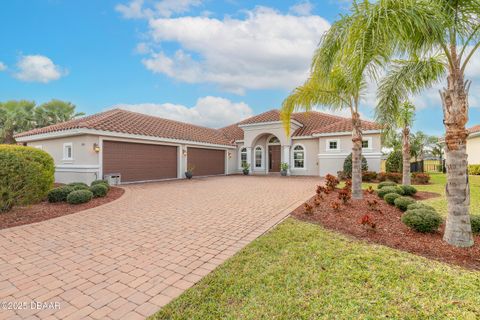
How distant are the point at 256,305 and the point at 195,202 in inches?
251

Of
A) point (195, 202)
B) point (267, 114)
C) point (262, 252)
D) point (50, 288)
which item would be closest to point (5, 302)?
point (50, 288)

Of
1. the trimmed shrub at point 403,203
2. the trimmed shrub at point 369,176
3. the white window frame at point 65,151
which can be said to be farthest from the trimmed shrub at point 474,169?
the white window frame at point 65,151

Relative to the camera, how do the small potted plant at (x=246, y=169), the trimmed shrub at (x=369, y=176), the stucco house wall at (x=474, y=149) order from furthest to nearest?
the small potted plant at (x=246, y=169) < the stucco house wall at (x=474, y=149) < the trimmed shrub at (x=369, y=176)

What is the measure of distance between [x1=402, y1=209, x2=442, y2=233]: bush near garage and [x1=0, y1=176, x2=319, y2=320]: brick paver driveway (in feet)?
9.92

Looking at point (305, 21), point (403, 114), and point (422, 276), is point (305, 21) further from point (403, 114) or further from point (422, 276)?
point (422, 276)

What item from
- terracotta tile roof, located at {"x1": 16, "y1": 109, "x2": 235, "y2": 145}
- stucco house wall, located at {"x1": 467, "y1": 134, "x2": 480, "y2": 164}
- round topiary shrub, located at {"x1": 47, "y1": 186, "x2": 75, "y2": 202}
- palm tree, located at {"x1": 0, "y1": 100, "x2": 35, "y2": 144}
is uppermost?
palm tree, located at {"x1": 0, "y1": 100, "x2": 35, "y2": 144}

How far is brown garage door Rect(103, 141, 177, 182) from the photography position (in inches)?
534

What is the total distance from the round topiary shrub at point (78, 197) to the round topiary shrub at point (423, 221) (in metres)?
10.0

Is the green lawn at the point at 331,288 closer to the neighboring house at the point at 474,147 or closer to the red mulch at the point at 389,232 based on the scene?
the red mulch at the point at 389,232

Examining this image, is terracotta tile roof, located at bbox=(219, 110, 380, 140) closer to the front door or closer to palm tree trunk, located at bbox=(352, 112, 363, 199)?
the front door

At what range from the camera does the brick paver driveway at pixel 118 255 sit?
289 cm

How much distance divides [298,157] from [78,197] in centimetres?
1731

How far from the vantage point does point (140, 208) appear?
7914 millimetres

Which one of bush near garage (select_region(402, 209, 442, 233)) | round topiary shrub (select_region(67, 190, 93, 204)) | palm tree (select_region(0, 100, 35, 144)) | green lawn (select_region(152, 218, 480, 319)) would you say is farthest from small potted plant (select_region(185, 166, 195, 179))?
palm tree (select_region(0, 100, 35, 144))
